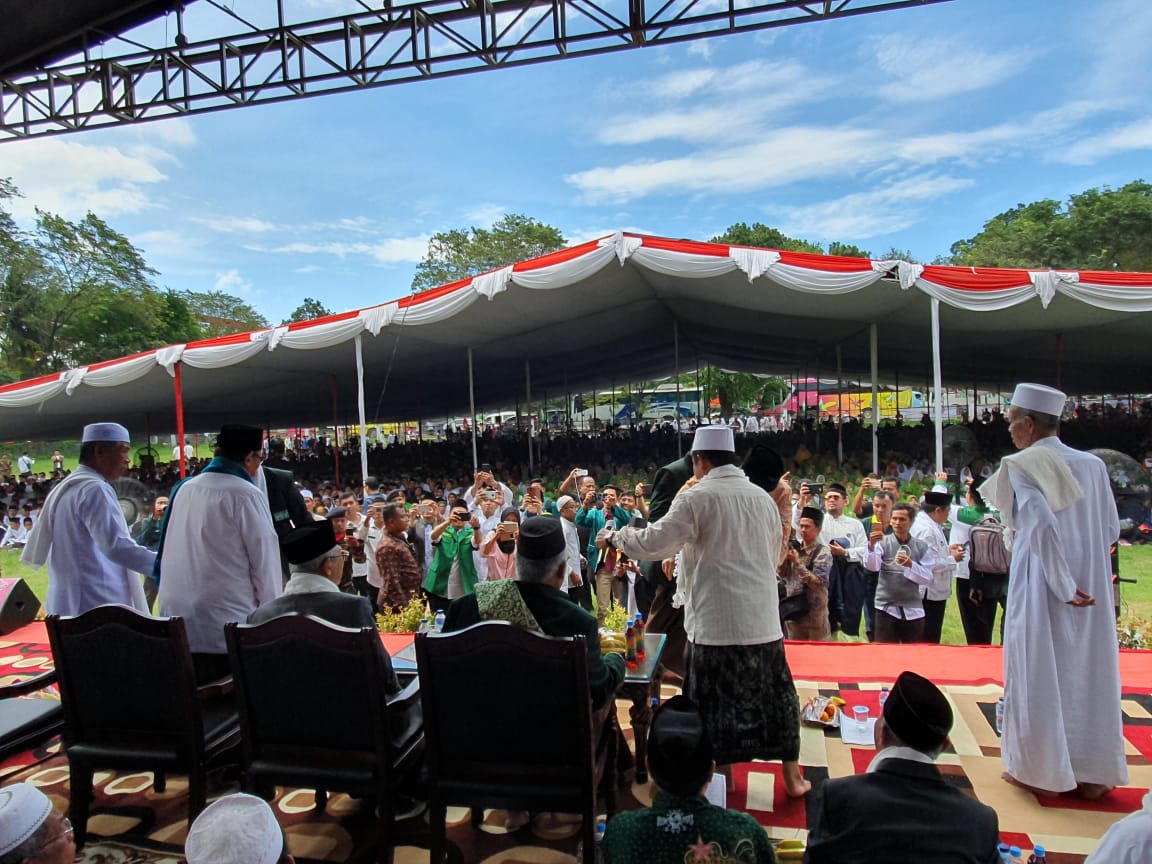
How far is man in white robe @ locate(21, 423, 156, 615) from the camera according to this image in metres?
3.06

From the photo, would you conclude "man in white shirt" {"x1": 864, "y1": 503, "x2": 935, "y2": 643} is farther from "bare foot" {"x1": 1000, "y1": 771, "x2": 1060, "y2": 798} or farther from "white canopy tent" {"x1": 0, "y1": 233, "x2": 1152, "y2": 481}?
"white canopy tent" {"x1": 0, "y1": 233, "x2": 1152, "y2": 481}

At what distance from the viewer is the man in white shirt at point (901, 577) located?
4.17 m

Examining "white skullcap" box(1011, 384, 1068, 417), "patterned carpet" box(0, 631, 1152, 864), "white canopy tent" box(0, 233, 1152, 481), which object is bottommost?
"patterned carpet" box(0, 631, 1152, 864)

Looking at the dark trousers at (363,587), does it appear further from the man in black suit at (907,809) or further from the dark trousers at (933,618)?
the man in black suit at (907,809)

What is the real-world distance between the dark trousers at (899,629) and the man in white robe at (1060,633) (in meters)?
1.59

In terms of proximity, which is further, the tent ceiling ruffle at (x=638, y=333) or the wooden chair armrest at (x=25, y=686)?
the tent ceiling ruffle at (x=638, y=333)

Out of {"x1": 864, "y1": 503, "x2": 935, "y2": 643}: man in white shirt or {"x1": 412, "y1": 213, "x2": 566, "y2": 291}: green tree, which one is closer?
{"x1": 864, "y1": 503, "x2": 935, "y2": 643}: man in white shirt

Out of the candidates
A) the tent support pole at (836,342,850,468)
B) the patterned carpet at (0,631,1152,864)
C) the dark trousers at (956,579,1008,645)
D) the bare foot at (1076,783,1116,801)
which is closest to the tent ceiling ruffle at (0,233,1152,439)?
the tent support pole at (836,342,850,468)

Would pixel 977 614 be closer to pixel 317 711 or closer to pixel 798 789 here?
pixel 798 789

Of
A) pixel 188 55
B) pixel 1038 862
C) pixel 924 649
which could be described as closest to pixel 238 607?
pixel 1038 862

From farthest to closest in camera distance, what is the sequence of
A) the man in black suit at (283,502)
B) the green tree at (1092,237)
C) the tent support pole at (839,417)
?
the green tree at (1092,237)
the tent support pole at (839,417)
the man in black suit at (283,502)

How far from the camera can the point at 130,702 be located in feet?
8.09

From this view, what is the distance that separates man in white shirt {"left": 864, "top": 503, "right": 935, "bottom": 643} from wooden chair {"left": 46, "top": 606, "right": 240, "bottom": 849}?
362cm

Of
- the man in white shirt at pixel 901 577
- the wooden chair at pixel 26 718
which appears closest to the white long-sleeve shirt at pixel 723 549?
the man in white shirt at pixel 901 577
